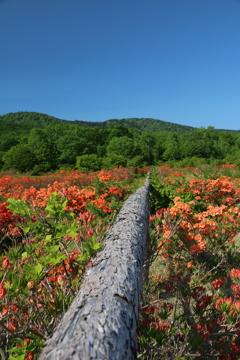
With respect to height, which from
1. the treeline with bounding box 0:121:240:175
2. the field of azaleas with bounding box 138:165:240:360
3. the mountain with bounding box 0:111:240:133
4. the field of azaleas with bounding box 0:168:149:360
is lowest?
the field of azaleas with bounding box 138:165:240:360

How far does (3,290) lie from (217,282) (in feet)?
6.86

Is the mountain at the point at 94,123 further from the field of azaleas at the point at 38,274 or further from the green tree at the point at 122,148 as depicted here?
the field of azaleas at the point at 38,274

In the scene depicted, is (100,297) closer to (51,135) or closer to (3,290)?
(3,290)

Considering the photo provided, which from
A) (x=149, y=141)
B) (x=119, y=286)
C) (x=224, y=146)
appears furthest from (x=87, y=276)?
(x=224, y=146)

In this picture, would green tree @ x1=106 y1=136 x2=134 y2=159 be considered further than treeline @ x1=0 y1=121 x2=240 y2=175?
Yes

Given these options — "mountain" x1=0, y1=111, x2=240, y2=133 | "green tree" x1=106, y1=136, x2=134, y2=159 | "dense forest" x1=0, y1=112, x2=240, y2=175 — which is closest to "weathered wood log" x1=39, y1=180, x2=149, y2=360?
"dense forest" x1=0, y1=112, x2=240, y2=175

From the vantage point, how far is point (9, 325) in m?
1.43

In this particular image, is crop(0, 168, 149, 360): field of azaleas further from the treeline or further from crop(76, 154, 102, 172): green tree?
crop(76, 154, 102, 172): green tree

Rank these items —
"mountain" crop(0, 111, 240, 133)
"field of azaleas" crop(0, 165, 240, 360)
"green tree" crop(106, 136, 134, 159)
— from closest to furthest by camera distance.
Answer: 1. "field of azaleas" crop(0, 165, 240, 360)
2. "green tree" crop(106, 136, 134, 159)
3. "mountain" crop(0, 111, 240, 133)

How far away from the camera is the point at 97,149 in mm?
46125

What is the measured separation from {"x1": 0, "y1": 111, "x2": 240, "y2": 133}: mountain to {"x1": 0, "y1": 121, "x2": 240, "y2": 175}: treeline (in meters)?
40.7

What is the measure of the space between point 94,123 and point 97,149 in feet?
314

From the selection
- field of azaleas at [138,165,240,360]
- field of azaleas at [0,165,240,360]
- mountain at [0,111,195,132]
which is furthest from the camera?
mountain at [0,111,195,132]

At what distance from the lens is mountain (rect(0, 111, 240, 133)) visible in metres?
105
